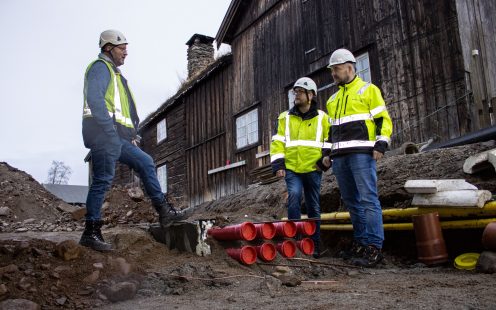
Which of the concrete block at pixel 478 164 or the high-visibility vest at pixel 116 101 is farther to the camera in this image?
the concrete block at pixel 478 164

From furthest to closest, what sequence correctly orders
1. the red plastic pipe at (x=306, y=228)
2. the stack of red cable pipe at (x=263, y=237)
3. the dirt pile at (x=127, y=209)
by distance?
the dirt pile at (x=127, y=209)
the red plastic pipe at (x=306, y=228)
the stack of red cable pipe at (x=263, y=237)

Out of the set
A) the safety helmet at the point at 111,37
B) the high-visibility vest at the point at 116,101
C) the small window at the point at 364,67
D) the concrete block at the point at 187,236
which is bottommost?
the concrete block at the point at 187,236

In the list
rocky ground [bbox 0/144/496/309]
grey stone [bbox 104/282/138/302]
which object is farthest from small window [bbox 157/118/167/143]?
grey stone [bbox 104/282/138/302]

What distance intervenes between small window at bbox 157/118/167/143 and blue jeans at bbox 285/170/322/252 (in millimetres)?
15132

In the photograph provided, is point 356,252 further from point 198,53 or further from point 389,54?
point 198,53

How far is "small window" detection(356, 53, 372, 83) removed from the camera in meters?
9.66

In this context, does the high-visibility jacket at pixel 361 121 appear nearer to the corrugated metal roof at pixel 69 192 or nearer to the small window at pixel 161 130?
the small window at pixel 161 130

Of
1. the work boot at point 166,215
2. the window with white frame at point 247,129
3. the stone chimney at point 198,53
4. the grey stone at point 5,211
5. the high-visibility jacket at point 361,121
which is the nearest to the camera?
the high-visibility jacket at point 361,121

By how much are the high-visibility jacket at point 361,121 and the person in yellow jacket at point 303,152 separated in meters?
0.46

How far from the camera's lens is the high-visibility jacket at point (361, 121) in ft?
14.6

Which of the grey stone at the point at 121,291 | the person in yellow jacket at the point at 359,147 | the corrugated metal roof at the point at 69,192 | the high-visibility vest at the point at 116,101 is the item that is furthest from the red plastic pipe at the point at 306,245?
the corrugated metal roof at the point at 69,192

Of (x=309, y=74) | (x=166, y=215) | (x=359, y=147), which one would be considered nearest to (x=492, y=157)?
(x=359, y=147)

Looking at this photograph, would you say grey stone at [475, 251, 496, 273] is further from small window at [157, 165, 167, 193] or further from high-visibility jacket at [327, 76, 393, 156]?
small window at [157, 165, 167, 193]

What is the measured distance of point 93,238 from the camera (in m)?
4.01
